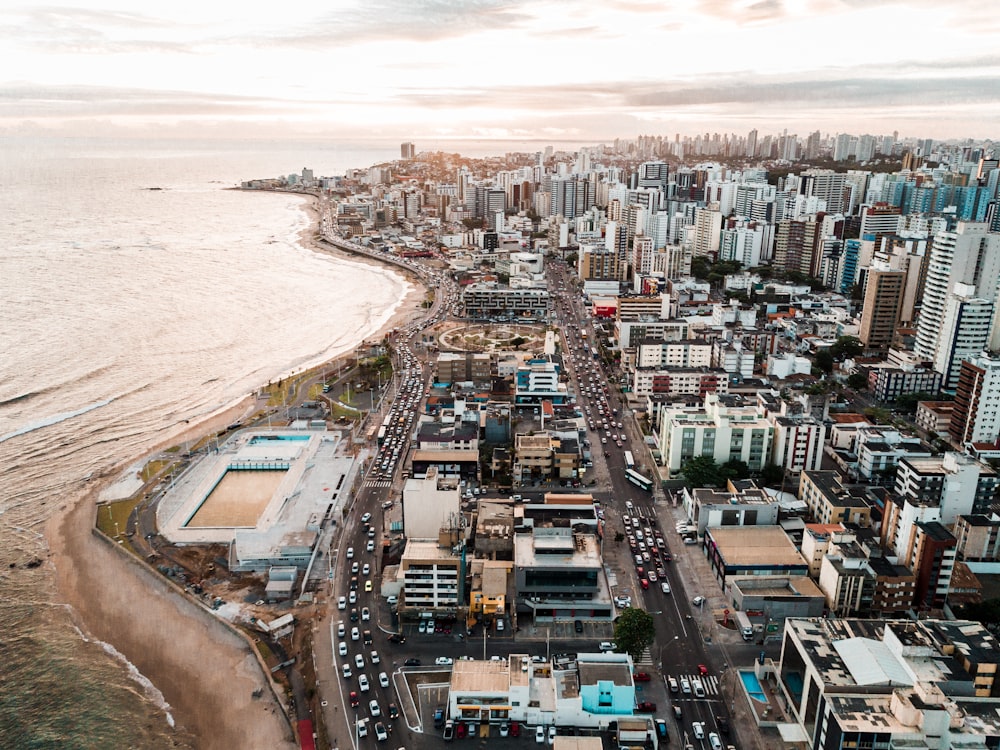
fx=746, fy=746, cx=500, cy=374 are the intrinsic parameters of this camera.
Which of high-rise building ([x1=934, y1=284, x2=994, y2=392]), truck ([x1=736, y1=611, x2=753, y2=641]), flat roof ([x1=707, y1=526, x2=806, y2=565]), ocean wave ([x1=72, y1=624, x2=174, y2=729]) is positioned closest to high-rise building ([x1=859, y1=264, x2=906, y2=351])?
high-rise building ([x1=934, y1=284, x2=994, y2=392])

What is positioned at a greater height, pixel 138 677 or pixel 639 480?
pixel 639 480

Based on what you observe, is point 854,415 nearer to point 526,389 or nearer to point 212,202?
point 526,389

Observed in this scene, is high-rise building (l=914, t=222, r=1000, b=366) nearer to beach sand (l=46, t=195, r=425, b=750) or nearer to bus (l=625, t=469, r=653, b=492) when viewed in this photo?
bus (l=625, t=469, r=653, b=492)

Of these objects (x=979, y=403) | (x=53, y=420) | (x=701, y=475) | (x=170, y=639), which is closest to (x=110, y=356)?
(x=53, y=420)

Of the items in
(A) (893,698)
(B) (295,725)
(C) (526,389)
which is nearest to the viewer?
(A) (893,698)

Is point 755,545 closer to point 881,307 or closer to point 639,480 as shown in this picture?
point 639,480

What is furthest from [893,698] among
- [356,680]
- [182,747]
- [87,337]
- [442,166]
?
[442,166]
